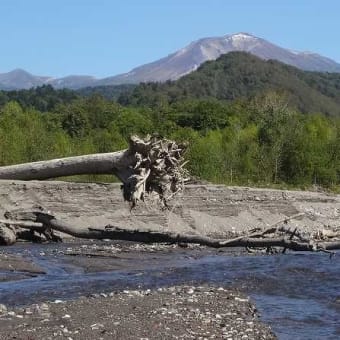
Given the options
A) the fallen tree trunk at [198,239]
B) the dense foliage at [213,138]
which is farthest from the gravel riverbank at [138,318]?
the dense foliage at [213,138]

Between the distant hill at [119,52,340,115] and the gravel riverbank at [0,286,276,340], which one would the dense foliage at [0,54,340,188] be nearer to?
the gravel riverbank at [0,286,276,340]

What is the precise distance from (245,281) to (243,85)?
146 m

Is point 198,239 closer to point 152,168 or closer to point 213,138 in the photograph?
point 152,168

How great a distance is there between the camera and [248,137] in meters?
59.8

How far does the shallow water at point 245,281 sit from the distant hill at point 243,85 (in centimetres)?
11716

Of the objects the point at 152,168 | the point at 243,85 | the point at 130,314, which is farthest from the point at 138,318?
the point at 243,85

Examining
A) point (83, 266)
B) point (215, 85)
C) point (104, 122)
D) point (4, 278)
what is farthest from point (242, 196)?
point (215, 85)

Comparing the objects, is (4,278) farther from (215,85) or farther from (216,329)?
(215,85)

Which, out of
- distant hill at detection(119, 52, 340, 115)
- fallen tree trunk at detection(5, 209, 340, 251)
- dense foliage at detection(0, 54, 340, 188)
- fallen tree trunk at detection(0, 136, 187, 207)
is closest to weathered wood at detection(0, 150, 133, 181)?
fallen tree trunk at detection(0, 136, 187, 207)

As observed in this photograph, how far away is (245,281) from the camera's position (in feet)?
61.5

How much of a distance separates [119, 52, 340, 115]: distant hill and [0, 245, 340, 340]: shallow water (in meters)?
117

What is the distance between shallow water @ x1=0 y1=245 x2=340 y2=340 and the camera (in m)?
14.2

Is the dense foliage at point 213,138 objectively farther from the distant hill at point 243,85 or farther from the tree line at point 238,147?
the distant hill at point 243,85

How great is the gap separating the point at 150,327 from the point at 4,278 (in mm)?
6665
